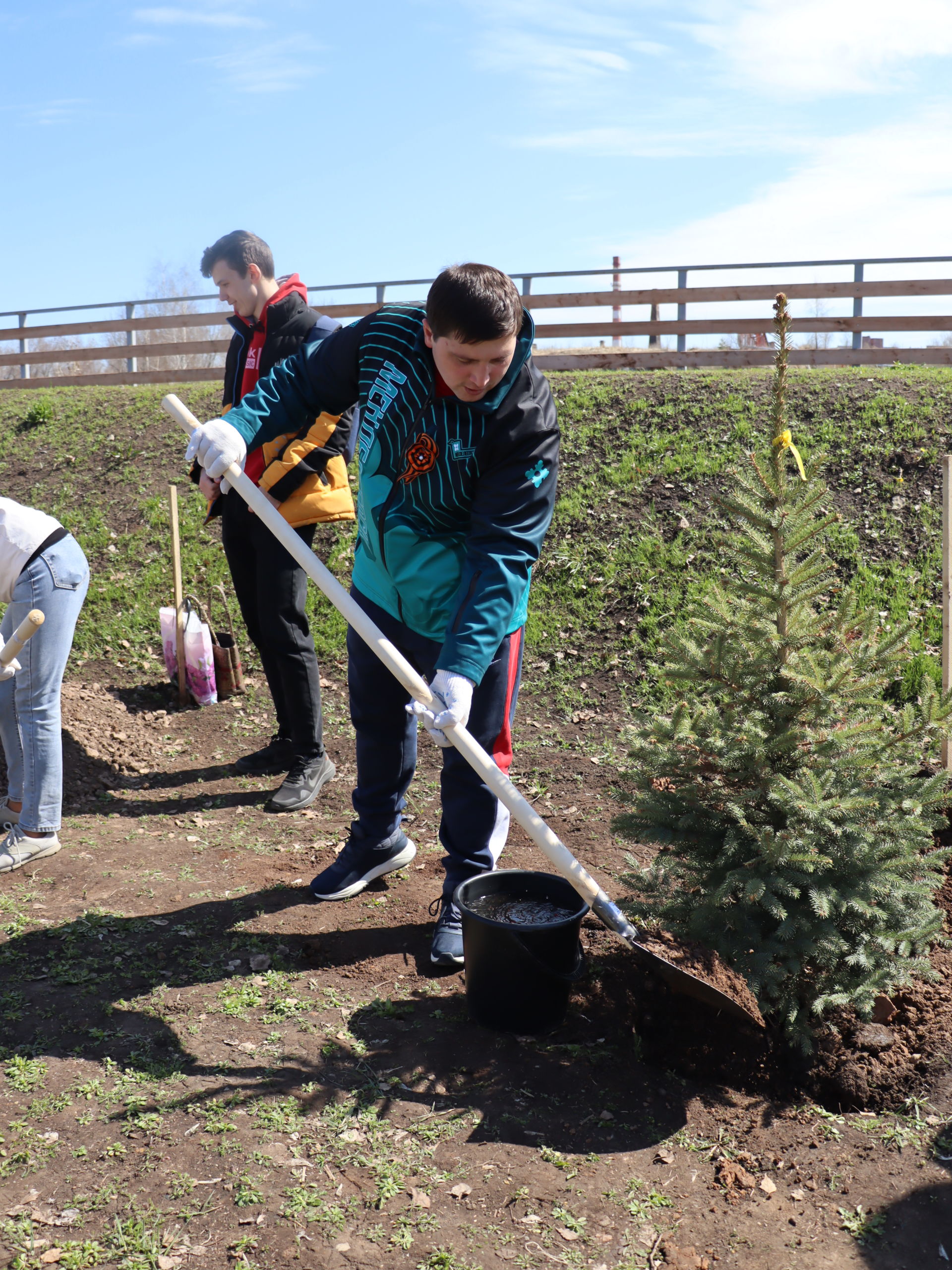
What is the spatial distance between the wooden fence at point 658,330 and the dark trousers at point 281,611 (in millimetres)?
5588

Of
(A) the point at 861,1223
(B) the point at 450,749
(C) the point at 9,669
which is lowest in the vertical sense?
(A) the point at 861,1223

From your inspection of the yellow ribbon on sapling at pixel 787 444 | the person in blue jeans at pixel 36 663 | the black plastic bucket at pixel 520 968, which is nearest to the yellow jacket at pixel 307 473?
the person in blue jeans at pixel 36 663

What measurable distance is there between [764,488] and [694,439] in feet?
19.5

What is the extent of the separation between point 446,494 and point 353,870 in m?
1.66

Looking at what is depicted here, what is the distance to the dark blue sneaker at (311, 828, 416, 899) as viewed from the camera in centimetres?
391

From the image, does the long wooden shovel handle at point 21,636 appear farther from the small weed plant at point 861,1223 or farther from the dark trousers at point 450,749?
the small weed plant at point 861,1223

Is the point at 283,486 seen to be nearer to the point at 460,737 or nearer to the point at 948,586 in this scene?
the point at 460,737

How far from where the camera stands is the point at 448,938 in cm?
349

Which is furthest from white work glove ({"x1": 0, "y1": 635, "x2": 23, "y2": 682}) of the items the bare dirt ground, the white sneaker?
the bare dirt ground

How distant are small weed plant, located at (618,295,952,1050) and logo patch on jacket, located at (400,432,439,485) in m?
0.93

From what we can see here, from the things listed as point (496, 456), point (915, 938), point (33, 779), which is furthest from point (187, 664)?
point (915, 938)

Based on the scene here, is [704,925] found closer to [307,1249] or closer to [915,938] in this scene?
[915,938]

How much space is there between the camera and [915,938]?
2900 mm

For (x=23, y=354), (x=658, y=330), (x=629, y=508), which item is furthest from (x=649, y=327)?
(x=23, y=354)
